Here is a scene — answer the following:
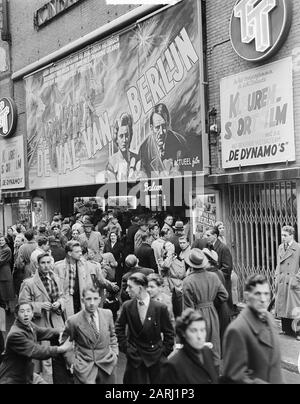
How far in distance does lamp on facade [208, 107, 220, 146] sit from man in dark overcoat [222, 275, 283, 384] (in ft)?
28.7

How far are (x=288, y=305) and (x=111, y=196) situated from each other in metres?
10.2

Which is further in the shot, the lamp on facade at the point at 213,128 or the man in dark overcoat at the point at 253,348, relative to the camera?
the lamp on facade at the point at 213,128

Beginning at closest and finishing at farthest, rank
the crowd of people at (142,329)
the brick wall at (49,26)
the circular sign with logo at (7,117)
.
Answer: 1. the crowd of people at (142,329)
2. the brick wall at (49,26)
3. the circular sign with logo at (7,117)

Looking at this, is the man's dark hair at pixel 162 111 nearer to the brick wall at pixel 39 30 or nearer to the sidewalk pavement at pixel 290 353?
the brick wall at pixel 39 30

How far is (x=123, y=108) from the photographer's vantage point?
16.6 m

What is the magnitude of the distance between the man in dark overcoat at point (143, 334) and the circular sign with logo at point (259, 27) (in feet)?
22.7

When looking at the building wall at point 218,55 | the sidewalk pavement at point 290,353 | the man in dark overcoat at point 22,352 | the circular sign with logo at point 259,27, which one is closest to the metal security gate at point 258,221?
the building wall at point 218,55

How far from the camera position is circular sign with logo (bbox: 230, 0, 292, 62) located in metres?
11.0

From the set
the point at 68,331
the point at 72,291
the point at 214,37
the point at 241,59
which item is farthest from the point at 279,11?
the point at 68,331

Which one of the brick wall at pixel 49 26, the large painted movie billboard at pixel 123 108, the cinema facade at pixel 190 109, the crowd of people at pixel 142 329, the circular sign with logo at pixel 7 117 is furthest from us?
the circular sign with logo at pixel 7 117

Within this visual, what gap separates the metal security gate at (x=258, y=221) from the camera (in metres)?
11.4

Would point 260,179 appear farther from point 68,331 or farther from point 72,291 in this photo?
point 68,331

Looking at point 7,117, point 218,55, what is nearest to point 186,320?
point 218,55

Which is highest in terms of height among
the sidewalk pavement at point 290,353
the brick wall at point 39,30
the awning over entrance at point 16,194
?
the brick wall at point 39,30
